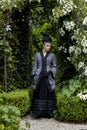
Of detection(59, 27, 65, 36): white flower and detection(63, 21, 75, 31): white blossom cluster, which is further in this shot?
detection(59, 27, 65, 36): white flower

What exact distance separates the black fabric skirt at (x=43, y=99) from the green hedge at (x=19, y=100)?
139 millimetres

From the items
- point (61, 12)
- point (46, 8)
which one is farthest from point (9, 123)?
point (46, 8)

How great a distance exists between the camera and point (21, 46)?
1020 cm

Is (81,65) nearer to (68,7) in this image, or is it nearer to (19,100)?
(68,7)

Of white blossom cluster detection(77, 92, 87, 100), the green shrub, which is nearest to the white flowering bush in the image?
white blossom cluster detection(77, 92, 87, 100)

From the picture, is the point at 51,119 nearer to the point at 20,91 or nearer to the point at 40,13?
the point at 20,91

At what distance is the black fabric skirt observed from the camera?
9.52 meters

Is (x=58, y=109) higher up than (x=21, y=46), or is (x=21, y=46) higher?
(x=21, y=46)

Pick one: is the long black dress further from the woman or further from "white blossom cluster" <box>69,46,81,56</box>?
"white blossom cluster" <box>69,46,81,56</box>

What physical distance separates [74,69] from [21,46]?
118cm

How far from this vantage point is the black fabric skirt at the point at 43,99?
9523 millimetres

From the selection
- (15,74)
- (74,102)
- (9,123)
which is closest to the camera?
(9,123)

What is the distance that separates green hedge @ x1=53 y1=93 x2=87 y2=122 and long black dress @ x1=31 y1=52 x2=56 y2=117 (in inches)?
12.4

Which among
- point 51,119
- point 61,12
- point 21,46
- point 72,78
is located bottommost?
point 51,119
